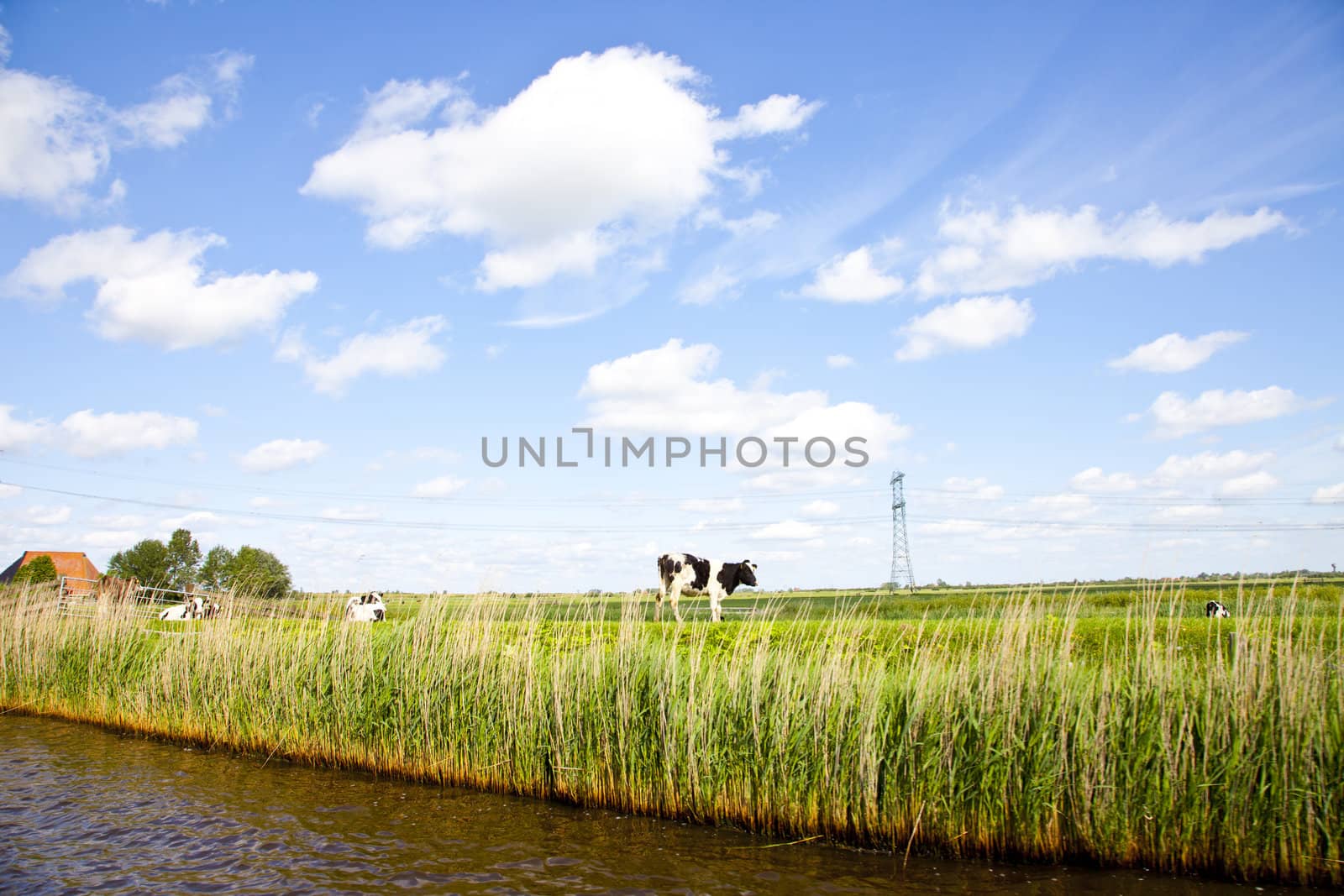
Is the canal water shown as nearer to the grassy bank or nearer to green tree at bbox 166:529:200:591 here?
the grassy bank

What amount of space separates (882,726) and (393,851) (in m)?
5.36

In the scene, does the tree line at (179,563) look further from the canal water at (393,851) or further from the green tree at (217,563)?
the canal water at (393,851)

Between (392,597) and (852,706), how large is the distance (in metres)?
35.8

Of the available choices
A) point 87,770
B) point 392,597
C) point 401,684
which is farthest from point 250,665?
point 392,597

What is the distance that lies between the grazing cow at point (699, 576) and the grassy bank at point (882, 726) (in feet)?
43.4

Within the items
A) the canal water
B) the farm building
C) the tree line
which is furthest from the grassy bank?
the farm building

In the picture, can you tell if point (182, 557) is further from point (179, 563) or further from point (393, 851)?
point (393, 851)

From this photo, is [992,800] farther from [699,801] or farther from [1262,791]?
[699,801]

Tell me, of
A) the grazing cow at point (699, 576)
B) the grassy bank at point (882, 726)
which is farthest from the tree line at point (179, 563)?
the grassy bank at point (882, 726)

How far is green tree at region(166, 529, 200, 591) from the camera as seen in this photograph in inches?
2872

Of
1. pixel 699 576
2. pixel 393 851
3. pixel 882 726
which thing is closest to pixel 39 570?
pixel 699 576

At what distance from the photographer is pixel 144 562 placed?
71938 millimetres

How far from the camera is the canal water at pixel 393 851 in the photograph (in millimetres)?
7223

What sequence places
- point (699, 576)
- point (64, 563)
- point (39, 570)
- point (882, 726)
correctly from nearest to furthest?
point (882, 726)
point (699, 576)
point (39, 570)
point (64, 563)
